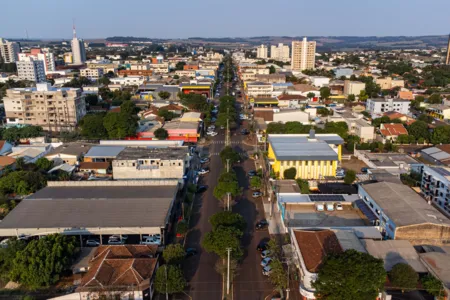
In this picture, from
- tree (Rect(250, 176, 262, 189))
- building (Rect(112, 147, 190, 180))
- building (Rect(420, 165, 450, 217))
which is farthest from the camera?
building (Rect(112, 147, 190, 180))

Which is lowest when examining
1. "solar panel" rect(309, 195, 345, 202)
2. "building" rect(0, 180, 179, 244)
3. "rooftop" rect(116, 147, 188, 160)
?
"solar panel" rect(309, 195, 345, 202)

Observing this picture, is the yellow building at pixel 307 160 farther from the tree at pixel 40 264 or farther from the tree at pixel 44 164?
the tree at pixel 44 164

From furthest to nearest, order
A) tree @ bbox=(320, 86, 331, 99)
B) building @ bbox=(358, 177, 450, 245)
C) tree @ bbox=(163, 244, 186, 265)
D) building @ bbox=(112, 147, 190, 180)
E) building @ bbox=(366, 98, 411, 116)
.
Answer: tree @ bbox=(320, 86, 331, 99), building @ bbox=(366, 98, 411, 116), building @ bbox=(112, 147, 190, 180), building @ bbox=(358, 177, 450, 245), tree @ bbox=(163, 244, 186, 265)

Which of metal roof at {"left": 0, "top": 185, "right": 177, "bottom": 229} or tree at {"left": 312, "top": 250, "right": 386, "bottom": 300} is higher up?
tree at {"left": 312, "top": 250, "right": 386, "bottom": 300}

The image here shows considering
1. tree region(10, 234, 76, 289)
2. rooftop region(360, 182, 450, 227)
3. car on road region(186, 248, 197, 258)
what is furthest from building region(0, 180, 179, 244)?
rooftop region(360, 182, 450, 227)

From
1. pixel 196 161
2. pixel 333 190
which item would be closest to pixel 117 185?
pixel 196 161

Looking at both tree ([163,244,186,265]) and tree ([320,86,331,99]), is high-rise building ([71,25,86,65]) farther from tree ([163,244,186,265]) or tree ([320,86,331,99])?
tree ([163,244,186,265])

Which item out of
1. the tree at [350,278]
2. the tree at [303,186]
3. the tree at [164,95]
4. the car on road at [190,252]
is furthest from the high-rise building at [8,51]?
the tree at [350,278]

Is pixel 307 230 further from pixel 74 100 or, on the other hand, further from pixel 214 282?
pixel 74 100

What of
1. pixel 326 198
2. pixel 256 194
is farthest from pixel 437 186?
pixel 256 194
